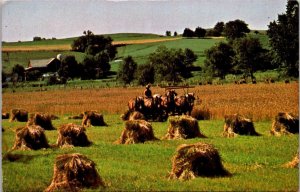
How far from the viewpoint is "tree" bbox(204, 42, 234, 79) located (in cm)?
A: 1817

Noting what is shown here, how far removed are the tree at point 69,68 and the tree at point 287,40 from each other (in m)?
5.56

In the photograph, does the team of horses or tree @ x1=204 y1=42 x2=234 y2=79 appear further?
the team of horses

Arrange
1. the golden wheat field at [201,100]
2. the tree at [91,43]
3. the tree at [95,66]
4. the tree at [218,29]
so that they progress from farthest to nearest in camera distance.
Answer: the golden wheat field at [201,100] < the tree at [95,66] < the tree at [91,43] < the tree at [218,29]

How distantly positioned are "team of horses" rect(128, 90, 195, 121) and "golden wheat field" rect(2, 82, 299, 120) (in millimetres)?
780

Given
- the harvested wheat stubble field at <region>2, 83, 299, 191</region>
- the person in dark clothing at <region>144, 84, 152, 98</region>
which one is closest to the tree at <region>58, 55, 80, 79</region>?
the harvested wheat stubble field at <region>2, 83, 299, 191</region>

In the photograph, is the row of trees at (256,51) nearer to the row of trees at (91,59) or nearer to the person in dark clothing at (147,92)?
the person in dark clothing at (147,92)

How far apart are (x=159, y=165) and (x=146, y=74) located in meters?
9.49

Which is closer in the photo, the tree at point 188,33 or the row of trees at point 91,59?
the tree at point 188,33

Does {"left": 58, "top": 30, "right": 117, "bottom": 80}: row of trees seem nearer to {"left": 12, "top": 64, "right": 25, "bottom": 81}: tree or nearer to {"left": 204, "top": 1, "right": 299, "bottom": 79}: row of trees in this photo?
{"left": 12, "top": 64, "right": 25, "bottom": 81}: tree

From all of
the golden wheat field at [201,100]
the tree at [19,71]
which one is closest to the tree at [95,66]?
the golden wheat field at [201,100]

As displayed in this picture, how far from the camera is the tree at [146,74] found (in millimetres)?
19484

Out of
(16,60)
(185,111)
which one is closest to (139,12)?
(16,60)

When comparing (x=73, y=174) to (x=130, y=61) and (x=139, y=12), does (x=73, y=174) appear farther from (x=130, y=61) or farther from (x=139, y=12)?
(x=130, y=61)

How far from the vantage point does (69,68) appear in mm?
16234
